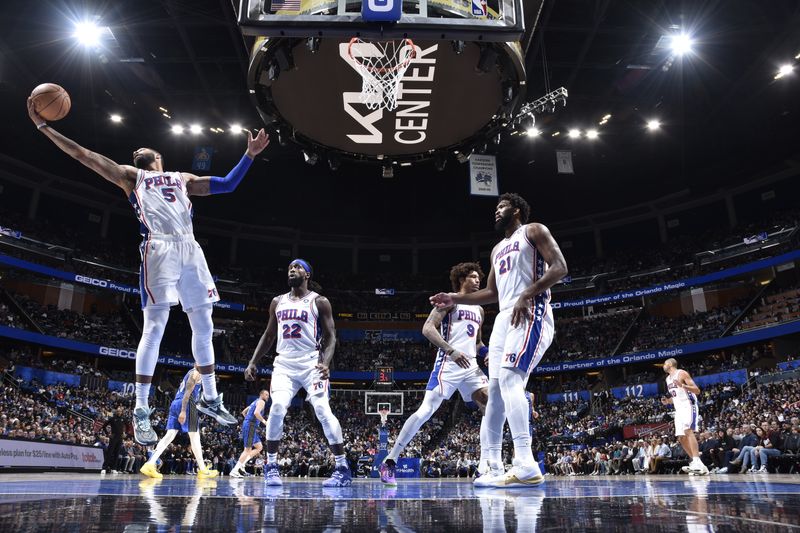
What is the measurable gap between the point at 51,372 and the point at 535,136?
23547 mm

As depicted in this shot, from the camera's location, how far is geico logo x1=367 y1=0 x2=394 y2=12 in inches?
238

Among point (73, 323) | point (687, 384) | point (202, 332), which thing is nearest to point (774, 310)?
point (687, 384)

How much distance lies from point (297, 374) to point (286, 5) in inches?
160

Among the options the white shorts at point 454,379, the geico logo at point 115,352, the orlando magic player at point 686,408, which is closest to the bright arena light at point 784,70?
the orlando magic player at point 686,408

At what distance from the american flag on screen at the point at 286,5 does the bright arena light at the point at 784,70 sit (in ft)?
72.0

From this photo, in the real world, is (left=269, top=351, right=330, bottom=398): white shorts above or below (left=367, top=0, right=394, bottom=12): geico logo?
below

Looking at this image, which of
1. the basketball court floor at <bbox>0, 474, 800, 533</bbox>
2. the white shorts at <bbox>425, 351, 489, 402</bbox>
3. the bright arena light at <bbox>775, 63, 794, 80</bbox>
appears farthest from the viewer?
the bright arena light at <bbox>775, 63, 794, 80</bbox>

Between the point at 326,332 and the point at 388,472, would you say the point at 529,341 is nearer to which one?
the point at 326,332

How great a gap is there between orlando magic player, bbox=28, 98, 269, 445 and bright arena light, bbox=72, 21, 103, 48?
629 inches

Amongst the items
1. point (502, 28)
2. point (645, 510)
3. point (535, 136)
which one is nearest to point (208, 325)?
point (645, 510)

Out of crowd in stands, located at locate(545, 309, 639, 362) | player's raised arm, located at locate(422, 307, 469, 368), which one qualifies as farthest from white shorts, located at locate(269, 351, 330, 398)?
crowd in stands, located at locate(545, 309, 639, 362)

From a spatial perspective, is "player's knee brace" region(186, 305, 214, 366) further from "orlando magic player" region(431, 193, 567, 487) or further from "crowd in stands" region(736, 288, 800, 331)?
"crowd in stands" region(736, 288, 800, 331)

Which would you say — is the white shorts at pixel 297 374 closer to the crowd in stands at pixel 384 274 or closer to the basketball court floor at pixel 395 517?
the basketball court floor at pixel 395 517

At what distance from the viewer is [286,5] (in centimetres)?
625
